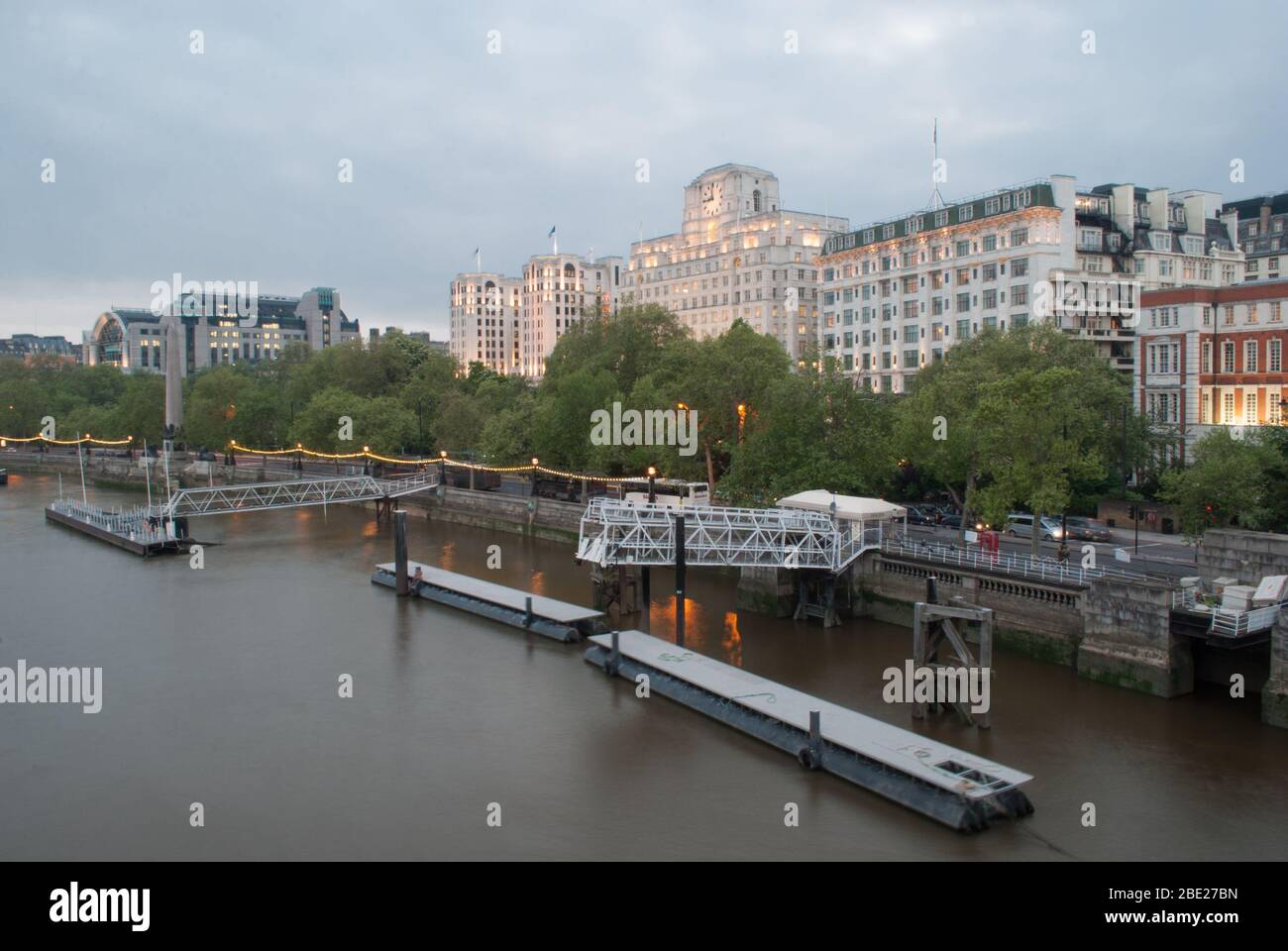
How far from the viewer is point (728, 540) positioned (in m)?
29.8

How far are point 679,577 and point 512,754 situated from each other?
8903 millimetres

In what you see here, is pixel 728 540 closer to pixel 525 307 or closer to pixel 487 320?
pixel 525 307

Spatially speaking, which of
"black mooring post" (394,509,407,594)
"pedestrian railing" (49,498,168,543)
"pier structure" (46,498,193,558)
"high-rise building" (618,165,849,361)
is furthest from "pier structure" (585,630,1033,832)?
"high-rise building" (618,165,849,361)

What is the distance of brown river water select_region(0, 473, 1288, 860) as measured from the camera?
1655 cm

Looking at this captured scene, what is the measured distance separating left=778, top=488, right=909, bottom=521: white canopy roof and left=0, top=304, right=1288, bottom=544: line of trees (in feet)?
9.03

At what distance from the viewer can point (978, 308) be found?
5759 centimetres

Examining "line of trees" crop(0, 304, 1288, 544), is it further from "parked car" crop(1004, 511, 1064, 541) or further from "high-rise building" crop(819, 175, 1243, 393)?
"high-rise building" crop(819, 175, 1243, 393)

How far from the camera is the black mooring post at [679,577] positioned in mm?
27094

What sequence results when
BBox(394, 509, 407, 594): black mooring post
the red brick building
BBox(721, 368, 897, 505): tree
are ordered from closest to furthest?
BBox(394, 509, 407, 594): black mooring post
BBox(721, 368, 897, 505): tree
the red brick building

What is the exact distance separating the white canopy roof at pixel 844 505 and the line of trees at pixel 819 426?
2752mm

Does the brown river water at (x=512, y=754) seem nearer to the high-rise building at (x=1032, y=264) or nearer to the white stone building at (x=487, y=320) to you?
the high-rise building at (x=1032, y=264)

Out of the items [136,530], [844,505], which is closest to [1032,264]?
[844,505]

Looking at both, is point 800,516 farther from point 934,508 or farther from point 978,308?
point 978,308
